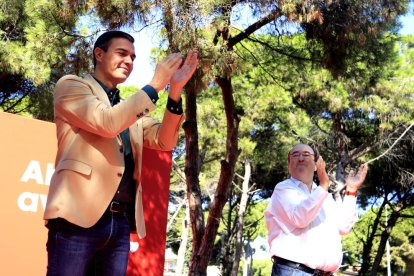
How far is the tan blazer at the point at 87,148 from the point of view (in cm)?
154

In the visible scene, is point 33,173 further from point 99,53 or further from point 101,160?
point 101,160

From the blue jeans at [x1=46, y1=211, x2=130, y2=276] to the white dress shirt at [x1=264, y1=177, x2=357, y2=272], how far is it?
1.15 m

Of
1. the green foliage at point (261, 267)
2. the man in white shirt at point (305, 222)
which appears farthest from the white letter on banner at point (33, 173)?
the green foliage at point (261, 267)

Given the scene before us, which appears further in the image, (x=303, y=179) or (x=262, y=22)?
(x=262, y=22)

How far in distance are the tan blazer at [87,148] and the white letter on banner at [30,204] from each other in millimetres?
2252

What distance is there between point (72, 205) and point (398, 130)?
41.1 feet

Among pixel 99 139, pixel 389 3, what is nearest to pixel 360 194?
pixel 389 3

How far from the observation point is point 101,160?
1613 mm

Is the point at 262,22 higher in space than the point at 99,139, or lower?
higher

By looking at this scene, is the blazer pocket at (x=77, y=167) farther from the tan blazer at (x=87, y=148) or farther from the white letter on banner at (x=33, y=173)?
the white letter on banner at (x=33, y=173)

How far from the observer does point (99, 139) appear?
1643 millimetres

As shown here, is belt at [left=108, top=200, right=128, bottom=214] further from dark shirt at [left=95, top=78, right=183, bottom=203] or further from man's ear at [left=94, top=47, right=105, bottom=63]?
man's ear at [left=94, top=47, right=105, bottom=63]

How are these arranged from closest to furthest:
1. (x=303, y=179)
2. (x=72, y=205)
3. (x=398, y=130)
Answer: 1. (x=72, y=205)
2. (x=303, y=179)
3. (x=398, y=130)

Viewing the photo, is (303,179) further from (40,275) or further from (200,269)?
(200,269)
